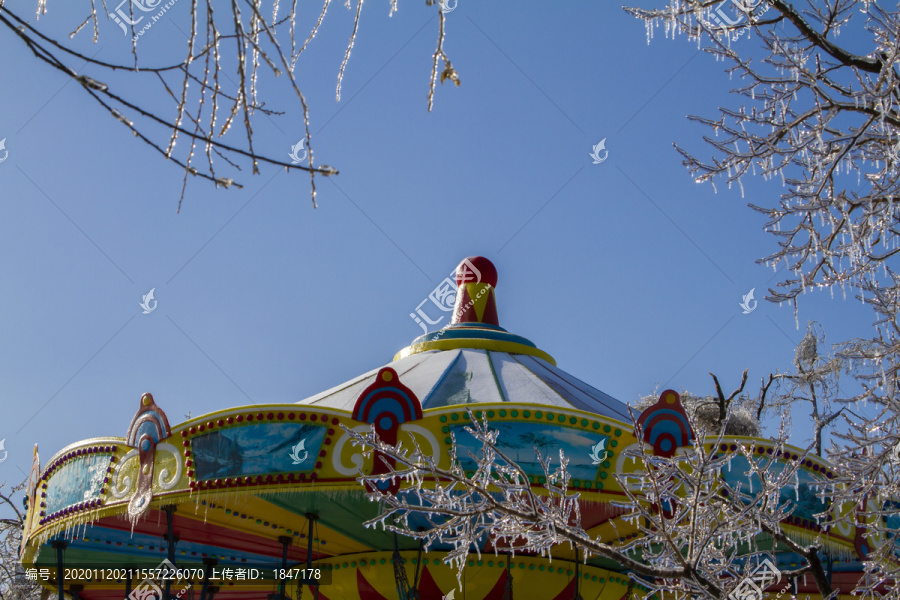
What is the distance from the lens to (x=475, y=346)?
7840 millimetres

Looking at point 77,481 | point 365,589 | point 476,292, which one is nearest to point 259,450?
point 77,481

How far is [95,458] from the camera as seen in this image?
6199 millimetres

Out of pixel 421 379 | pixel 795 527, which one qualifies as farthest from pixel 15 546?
pixel 795 527

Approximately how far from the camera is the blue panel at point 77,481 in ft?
20.1

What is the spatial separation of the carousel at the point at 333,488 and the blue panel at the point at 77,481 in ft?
0.04

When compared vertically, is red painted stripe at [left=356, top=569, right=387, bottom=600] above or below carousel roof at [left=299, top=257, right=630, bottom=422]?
below

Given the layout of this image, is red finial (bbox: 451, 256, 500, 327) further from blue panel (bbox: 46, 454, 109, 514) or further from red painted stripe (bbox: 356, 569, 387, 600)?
blue panel (bbox: 46, 454, 109, 514)

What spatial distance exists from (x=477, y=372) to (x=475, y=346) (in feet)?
2.57

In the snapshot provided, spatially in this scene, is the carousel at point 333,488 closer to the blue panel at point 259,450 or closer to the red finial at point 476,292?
the blue panel at point 259,450

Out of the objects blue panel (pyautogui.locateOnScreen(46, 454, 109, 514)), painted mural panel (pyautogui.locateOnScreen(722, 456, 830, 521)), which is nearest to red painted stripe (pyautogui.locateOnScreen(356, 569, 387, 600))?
blue panel (pyautogui.locateOnScreen(46, 454, 109, 514))

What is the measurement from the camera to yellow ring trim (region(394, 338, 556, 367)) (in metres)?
7.87

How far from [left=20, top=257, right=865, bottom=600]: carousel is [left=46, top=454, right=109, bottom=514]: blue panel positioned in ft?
0.04

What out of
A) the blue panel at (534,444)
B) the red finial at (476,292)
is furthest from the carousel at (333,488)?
the red finial at (476,292)

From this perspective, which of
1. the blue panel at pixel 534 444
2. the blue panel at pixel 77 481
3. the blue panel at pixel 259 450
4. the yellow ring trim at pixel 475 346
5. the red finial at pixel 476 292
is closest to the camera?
the blue panel at pixel 534 444
